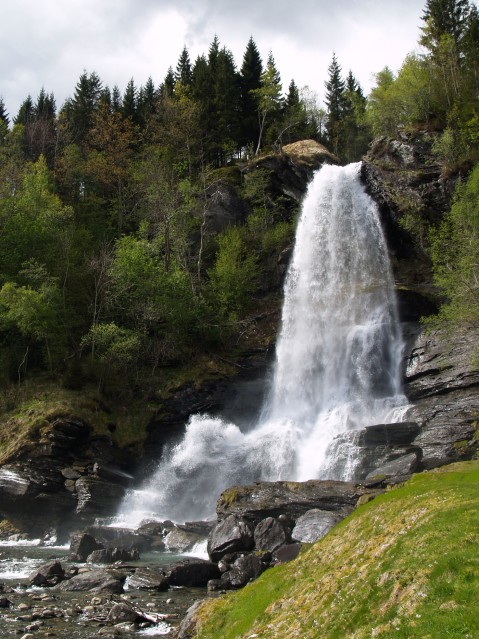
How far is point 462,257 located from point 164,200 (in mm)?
26584

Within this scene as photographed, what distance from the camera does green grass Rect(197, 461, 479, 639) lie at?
8242 mm

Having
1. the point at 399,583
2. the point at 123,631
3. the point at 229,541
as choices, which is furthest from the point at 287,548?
the point at 399,583

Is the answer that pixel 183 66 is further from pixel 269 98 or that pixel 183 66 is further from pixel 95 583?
pixel 95 583

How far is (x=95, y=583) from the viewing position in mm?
18531

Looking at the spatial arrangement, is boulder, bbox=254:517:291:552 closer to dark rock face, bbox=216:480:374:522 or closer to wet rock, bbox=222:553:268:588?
wet rock, bbox=222:553:268:588

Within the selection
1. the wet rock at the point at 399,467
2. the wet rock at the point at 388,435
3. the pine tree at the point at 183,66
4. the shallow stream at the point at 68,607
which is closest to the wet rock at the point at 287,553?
the shallow stream at the point at 68,607

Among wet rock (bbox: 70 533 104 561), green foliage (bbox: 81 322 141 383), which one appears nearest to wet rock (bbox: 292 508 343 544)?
wet rock (bbox: 70 533 104 561)

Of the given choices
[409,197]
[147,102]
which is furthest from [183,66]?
[409,197]

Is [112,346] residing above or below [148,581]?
above

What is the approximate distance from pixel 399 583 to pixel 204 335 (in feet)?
110

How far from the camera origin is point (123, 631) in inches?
559

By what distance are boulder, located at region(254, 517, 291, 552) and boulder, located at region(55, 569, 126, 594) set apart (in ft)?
16.1

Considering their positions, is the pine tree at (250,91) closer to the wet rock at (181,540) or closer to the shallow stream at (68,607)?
the wet rock at (181,540)

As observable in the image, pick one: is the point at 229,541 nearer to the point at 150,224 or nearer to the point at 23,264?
the point at 23,264
